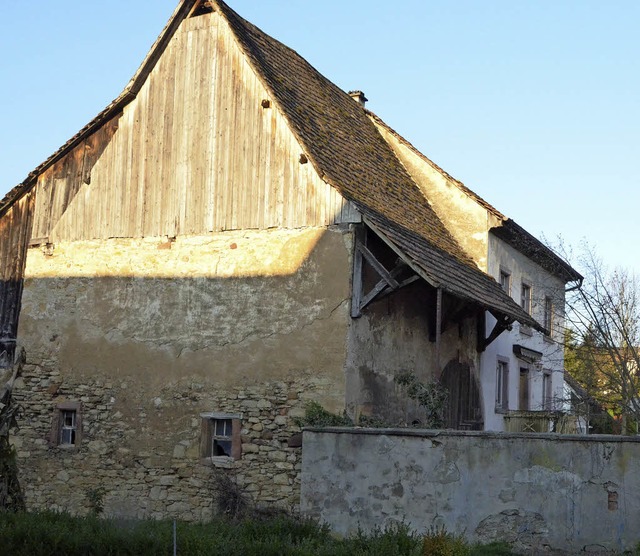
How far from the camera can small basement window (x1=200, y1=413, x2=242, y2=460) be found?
14.5m

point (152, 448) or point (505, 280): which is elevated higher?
point (505, 280)

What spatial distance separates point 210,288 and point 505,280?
7973 millimetres

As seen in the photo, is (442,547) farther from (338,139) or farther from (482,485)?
(338,139)

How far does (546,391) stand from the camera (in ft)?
79.0

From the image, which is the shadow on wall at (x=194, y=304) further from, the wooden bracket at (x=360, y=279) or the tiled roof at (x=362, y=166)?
the tiled roof at (x=362, y=166)

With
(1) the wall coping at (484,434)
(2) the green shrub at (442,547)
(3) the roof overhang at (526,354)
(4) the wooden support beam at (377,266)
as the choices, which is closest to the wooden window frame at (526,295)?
(3) the roof overhang at (526,354)

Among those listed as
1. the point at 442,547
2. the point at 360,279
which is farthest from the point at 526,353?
the point at 442,547

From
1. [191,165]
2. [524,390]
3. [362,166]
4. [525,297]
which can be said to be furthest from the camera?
[524,390]

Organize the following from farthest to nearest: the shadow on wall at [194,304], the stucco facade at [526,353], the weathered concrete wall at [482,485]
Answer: the stucco facade at [526,353]
the shadow on wall at [194,304]
the weathered concrete wall at [482,485]

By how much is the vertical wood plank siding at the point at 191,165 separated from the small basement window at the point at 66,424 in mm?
3049

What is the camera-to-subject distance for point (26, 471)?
52.7ft

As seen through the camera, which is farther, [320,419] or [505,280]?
[505,280]

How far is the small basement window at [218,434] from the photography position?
14547 mm

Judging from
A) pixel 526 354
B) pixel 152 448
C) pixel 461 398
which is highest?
pixel 526 354
